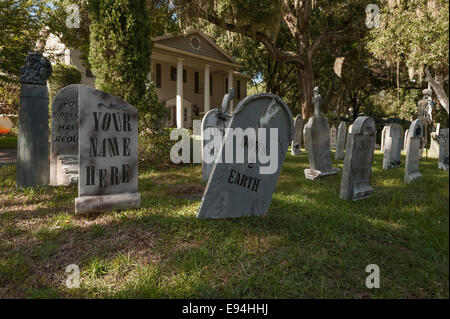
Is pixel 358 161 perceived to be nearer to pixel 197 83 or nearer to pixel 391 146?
pixel 391 146

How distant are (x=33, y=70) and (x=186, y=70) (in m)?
20.4

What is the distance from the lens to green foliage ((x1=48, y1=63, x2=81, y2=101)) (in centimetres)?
1410

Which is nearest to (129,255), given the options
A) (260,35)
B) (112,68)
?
(112,68)

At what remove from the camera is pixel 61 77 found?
47.3 ft

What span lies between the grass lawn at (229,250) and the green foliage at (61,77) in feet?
37.2

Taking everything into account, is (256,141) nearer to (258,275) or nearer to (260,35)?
(258,275)

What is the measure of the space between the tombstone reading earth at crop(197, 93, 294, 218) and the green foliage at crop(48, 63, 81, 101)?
43.9 ft

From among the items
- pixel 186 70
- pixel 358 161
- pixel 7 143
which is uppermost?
pixel 186 70

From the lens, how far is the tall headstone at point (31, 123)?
5469mm

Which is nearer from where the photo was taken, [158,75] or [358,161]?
[358,161]

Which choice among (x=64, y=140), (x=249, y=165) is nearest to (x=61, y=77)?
(x=64, y=140)

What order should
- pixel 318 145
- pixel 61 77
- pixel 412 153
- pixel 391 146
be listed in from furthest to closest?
pixel 61 77
pixel 391 146
pixel 318 145
pixel 412 153

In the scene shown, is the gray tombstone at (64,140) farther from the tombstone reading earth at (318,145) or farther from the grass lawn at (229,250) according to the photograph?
the tombstone reading earth at (318,145)
